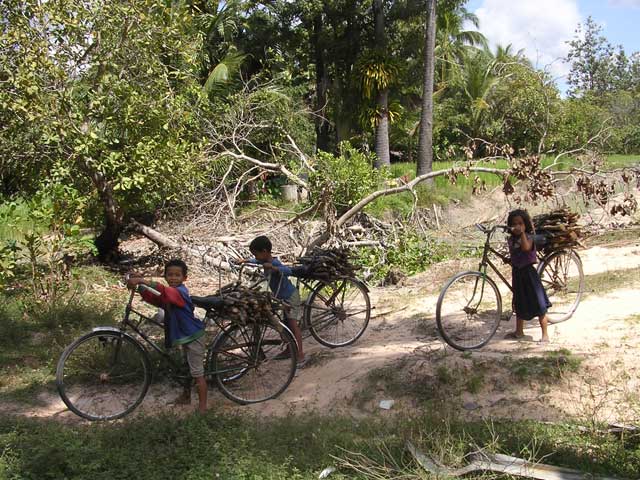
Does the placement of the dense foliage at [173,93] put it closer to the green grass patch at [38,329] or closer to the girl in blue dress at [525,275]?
the green grass patch at [38,329]

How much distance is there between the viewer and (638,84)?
44875 mm

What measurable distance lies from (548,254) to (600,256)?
3688 millimetres

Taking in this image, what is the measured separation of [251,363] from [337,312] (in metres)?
1.44

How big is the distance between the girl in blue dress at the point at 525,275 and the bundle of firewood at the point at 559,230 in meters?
0.46

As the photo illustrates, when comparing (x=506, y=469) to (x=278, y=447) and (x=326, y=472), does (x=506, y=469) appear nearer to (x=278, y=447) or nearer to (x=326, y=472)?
(x=326, y=472)

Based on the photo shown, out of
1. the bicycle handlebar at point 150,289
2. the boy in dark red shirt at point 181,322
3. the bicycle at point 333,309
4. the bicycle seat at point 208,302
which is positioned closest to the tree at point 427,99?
the bicycle at point 333,309

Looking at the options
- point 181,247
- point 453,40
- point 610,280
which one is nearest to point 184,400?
point 610,280

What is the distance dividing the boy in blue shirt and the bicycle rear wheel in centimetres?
41

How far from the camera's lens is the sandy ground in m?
5.01

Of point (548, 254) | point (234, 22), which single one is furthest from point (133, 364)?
point (234, 22)

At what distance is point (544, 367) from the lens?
17.7 ft

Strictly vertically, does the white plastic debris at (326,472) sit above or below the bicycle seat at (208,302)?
below

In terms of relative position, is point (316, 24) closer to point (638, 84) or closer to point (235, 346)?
point (235, 346)

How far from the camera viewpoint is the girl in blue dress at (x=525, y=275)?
20.8 feet
